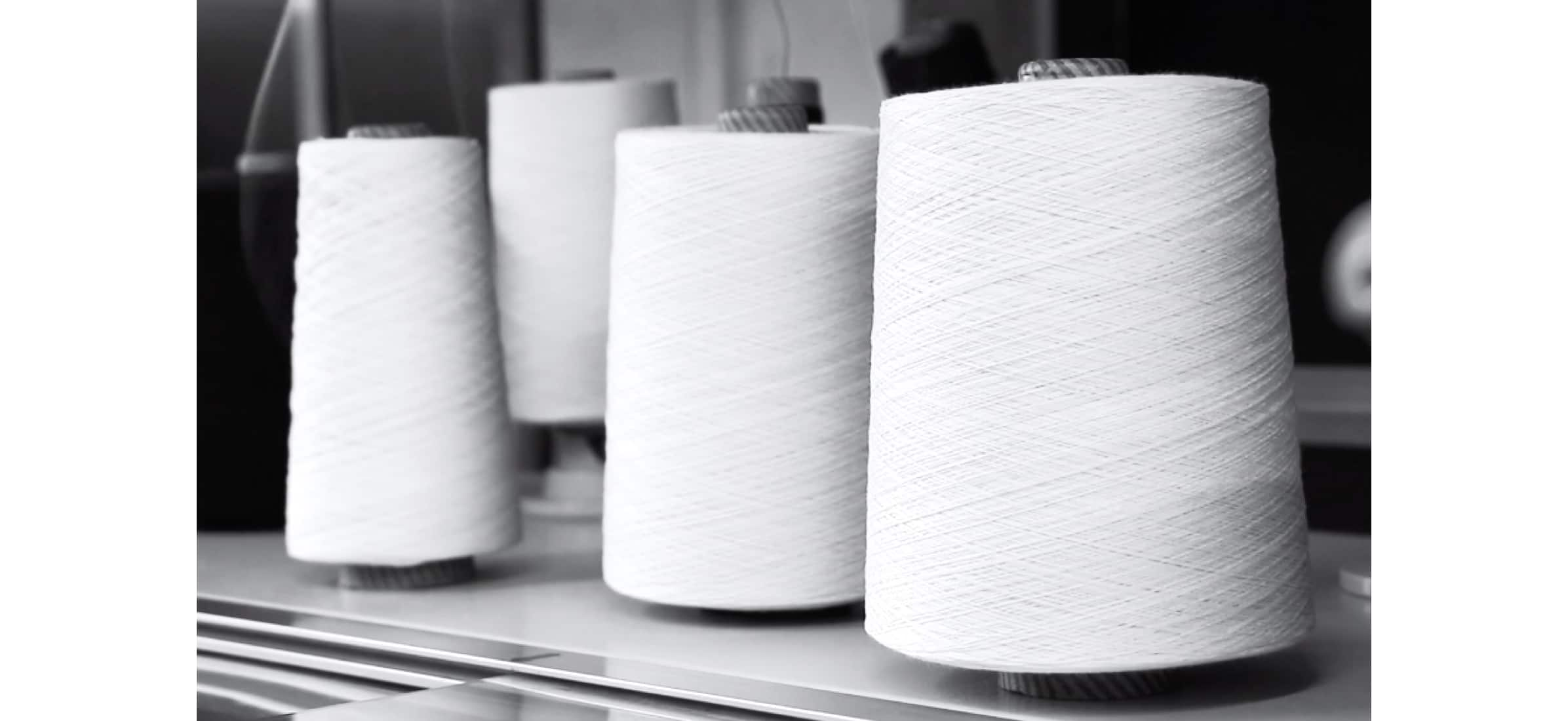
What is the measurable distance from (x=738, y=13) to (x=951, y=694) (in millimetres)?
855

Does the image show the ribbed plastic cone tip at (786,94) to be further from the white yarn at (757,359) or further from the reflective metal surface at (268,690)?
the reflective metal surface at (268,690)

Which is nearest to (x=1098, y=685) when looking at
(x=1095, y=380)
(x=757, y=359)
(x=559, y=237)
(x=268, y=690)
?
(x=1095, y=380)

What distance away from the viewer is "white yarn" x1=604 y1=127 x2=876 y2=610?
92 cm

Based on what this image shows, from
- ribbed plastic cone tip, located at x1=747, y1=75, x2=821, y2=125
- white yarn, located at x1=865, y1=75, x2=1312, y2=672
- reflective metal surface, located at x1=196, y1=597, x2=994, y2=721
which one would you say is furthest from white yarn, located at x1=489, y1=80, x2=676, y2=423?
white yarn, located at x1=865, y1=75, x2=1312, y2=672

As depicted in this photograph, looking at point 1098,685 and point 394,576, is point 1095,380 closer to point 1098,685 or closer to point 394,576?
point 1098,685

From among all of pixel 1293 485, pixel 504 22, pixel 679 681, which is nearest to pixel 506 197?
pixel 504 22

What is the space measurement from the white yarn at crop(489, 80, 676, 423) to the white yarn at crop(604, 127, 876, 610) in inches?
11.8

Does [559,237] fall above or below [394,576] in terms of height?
above

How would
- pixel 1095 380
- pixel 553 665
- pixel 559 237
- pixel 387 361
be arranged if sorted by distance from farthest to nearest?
pixel 559 237 → pixel 387 361 → pixel 553 665 → pixel 1095 380

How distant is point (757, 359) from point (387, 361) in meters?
0.26

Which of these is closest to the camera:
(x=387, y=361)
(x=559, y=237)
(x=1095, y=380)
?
(x=1095, y=380)

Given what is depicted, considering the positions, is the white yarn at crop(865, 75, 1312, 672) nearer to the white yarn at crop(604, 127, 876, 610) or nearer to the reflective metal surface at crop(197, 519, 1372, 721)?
the reflective metal surface at crop(197, 519, 1372, 721)

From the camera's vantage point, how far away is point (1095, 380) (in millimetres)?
715
